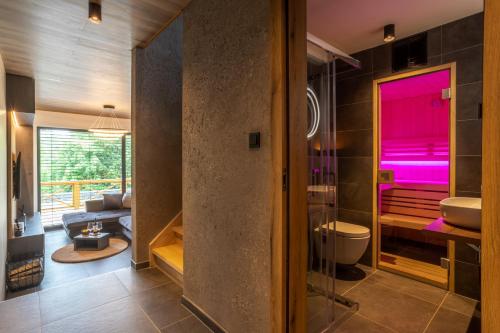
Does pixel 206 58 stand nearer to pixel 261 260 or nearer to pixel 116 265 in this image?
pixel 261 260

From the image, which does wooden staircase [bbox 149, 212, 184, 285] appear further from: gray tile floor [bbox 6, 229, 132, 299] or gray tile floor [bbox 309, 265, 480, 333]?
gray tile floor [bbox 309, 265, 480, 333]

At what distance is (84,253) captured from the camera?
164 inches

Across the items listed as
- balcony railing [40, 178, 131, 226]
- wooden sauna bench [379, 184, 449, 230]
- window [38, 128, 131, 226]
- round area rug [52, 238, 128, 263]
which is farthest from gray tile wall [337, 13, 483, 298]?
balcony railing [40, 178, 131, 226]

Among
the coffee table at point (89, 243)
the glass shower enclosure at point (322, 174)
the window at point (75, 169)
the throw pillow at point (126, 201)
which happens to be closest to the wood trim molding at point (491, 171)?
the glass shower enclosure at point (322, 174)

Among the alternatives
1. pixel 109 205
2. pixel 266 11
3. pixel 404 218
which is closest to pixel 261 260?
pixel 266 11

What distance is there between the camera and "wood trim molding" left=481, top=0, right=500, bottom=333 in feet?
2.16

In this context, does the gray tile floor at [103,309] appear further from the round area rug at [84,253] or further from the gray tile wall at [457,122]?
the gray tile wall at [457,122]

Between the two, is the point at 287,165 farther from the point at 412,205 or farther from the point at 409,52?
the point at 412,205

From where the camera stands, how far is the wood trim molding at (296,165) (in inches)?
52.4

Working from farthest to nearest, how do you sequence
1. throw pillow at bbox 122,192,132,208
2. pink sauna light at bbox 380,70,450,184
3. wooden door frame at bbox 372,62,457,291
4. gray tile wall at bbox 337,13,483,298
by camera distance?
1. throw pillow at bbox 122,192,132,208
2. pink sauna light at bbox 380,70,450,184
3. wooden door frame at bbox 372,62,457,291
4. gray tile wall at bbox 337,13,483,298

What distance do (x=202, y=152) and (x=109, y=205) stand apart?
206 inches

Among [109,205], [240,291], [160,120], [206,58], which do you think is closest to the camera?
[240,291]

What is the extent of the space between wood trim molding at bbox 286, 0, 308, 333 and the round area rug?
370cm

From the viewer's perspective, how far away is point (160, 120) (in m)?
2.99
